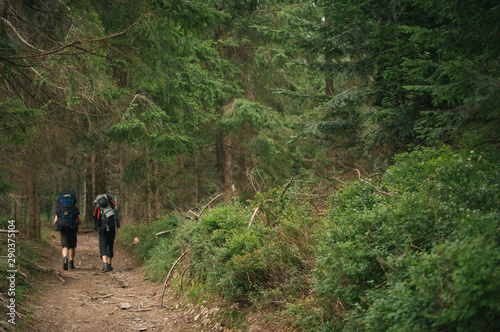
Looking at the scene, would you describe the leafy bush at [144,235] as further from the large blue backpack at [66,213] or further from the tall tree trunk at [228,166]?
the tall tree trunk at [228,166]

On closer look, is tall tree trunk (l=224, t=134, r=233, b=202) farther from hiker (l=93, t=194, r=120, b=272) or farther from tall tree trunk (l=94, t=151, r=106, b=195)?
tall tree trunk (l=94, t=151, r=106, b=195)

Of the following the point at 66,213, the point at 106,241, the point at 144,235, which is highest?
the point at 66,213

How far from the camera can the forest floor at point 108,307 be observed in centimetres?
548

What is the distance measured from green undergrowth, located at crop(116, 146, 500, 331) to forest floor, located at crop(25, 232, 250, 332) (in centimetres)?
50

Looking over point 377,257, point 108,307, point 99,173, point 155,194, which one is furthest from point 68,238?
point 99,173

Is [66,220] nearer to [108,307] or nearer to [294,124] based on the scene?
[108,307]

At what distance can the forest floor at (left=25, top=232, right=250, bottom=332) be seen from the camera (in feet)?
18.0

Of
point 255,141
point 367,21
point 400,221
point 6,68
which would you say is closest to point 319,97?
point 367,21

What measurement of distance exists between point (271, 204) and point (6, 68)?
15.2 feet

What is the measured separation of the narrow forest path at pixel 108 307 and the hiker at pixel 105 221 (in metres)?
0.62

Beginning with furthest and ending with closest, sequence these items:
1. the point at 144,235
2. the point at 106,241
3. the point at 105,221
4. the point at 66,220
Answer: the point at 144,235, the point at 106,241, the point at 105,221, the point at 66,220

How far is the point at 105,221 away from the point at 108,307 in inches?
128

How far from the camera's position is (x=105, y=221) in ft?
30.4

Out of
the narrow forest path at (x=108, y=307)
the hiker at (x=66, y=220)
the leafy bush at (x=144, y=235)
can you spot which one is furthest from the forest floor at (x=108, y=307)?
the leafy bush at (x=144, y=235)
